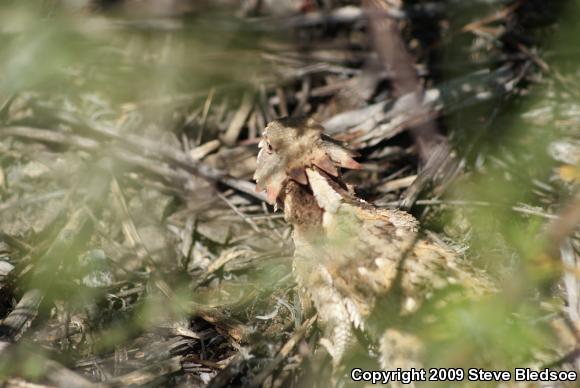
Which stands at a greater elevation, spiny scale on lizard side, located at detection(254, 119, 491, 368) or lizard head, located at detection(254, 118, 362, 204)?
lizard head, located at detection(254, 118, 362, 204)

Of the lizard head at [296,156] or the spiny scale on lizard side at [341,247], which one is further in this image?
the lizard head at [296,156]

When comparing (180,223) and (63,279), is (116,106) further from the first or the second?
(63,279)

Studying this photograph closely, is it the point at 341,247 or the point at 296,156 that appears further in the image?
the point at 296,156

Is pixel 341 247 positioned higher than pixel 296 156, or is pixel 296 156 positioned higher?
pixel 296 156

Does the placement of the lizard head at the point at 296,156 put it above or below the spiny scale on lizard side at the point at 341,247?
above

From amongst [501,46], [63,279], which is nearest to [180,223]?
[63,279]

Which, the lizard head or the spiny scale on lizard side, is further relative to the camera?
the lizard head
